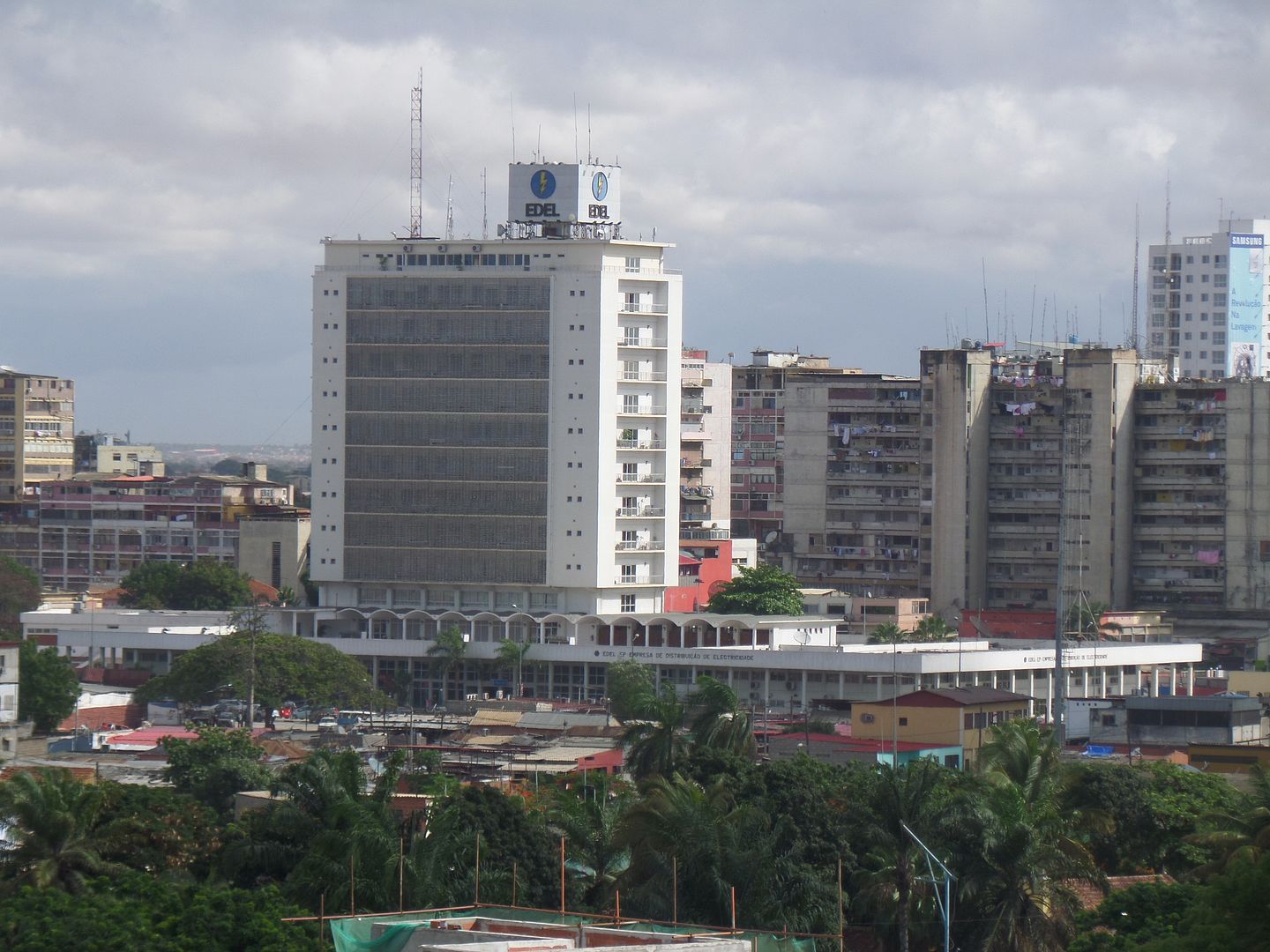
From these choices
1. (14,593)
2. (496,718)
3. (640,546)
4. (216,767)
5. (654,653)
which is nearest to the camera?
(216,767)

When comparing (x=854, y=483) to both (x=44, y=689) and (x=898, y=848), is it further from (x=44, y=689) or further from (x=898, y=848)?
(x=898, y=848)

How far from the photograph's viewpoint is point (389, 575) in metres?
123

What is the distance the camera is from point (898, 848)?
5103cm

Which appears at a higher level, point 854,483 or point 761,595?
point 854,483

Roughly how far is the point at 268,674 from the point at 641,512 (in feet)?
83.7

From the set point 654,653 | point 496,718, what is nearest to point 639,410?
point 654,653

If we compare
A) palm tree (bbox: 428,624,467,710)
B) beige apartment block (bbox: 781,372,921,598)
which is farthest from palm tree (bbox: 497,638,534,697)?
beige apartment block (bbox: 781,372,921,598)

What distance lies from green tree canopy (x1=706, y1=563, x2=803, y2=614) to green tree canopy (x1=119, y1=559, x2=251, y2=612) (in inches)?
1194

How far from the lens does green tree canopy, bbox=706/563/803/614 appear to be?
12875 cm

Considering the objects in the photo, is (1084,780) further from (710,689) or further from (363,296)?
(363,296)

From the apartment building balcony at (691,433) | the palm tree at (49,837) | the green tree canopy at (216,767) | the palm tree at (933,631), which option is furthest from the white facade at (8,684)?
the apartment building balcony at (691,433)

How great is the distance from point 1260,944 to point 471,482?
8631 centimetres

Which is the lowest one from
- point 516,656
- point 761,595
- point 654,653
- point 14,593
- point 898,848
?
point 516,656

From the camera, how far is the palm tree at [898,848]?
1965 inches
